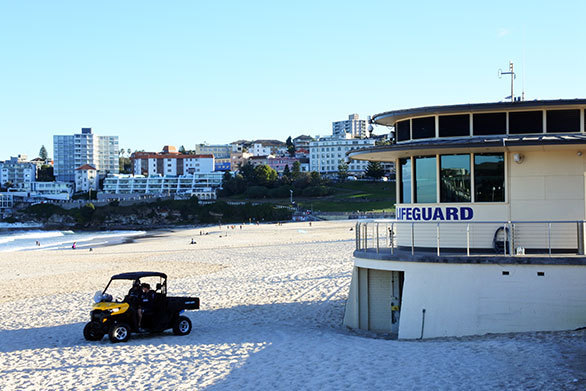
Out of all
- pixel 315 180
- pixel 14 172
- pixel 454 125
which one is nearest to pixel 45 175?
pixel 14 172

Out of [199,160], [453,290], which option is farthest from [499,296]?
[199,160]

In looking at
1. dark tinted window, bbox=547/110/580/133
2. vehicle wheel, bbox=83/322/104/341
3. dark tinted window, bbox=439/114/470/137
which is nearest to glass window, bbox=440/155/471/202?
dark tinted window, bbox=439/114/470/137

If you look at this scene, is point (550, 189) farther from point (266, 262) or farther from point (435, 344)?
point (266, 262)

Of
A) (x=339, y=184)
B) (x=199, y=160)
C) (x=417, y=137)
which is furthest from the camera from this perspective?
(x=199, y=160)

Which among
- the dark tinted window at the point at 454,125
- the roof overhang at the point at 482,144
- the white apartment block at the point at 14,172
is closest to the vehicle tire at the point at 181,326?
the roof overhang at the point at 482,144

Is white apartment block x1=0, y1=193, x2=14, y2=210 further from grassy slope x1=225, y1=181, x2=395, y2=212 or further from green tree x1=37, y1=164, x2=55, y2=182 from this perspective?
grassy slope x1=225, y1=181, x2=395, y2=212

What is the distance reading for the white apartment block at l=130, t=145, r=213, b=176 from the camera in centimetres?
17062

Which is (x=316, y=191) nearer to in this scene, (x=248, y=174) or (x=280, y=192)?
(x=280, y=192)

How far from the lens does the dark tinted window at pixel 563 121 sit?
11.3 m

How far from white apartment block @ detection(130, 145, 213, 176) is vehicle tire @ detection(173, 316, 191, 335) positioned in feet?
518

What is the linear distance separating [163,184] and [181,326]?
475ft

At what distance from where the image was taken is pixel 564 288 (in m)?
9.95

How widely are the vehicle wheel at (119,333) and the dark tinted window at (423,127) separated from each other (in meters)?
7.41

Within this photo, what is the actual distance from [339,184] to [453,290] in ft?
375
